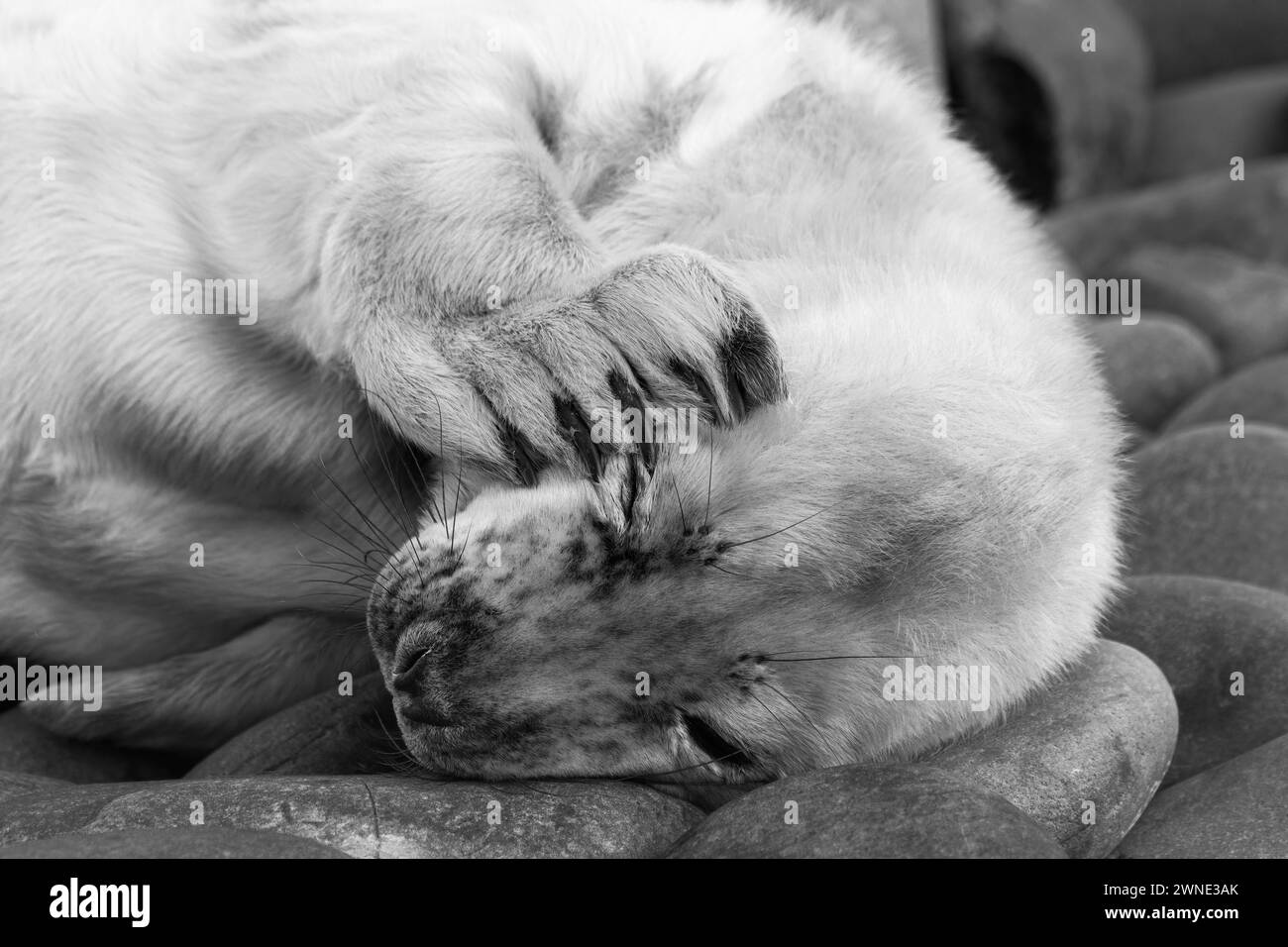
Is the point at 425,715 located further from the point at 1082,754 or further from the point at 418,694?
the point at 1082,754

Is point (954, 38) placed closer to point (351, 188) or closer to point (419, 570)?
point (351, 188)

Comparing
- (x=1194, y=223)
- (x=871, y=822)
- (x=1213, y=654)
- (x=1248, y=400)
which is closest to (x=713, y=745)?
(x=871, y=822)

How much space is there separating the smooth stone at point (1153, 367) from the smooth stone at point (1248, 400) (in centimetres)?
34

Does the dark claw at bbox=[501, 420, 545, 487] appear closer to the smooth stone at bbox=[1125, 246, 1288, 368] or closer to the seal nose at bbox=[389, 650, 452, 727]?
the seal nose at bbox=[389, 650, 452, 727]

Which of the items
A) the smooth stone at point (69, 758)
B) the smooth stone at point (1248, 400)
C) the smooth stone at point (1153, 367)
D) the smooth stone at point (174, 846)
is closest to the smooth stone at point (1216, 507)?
the smooth stone at point (1248, 400)

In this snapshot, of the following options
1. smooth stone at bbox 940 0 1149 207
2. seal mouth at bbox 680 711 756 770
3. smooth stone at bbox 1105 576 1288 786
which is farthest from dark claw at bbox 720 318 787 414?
smooth stone at bbox 940 0 1149 207

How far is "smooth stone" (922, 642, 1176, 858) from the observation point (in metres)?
2.49

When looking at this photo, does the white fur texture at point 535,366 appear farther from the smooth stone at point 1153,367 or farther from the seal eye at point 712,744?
the smooth stone at point 1153,367

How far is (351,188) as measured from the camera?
2889 millimetres

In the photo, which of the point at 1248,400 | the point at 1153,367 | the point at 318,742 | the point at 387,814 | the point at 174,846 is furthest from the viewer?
the point at 1153,367

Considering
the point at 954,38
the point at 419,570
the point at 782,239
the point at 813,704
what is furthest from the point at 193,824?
the point at 954,38

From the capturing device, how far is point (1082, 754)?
8.49 feet

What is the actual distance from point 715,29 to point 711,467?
148 cm

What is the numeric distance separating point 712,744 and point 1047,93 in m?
5.98
